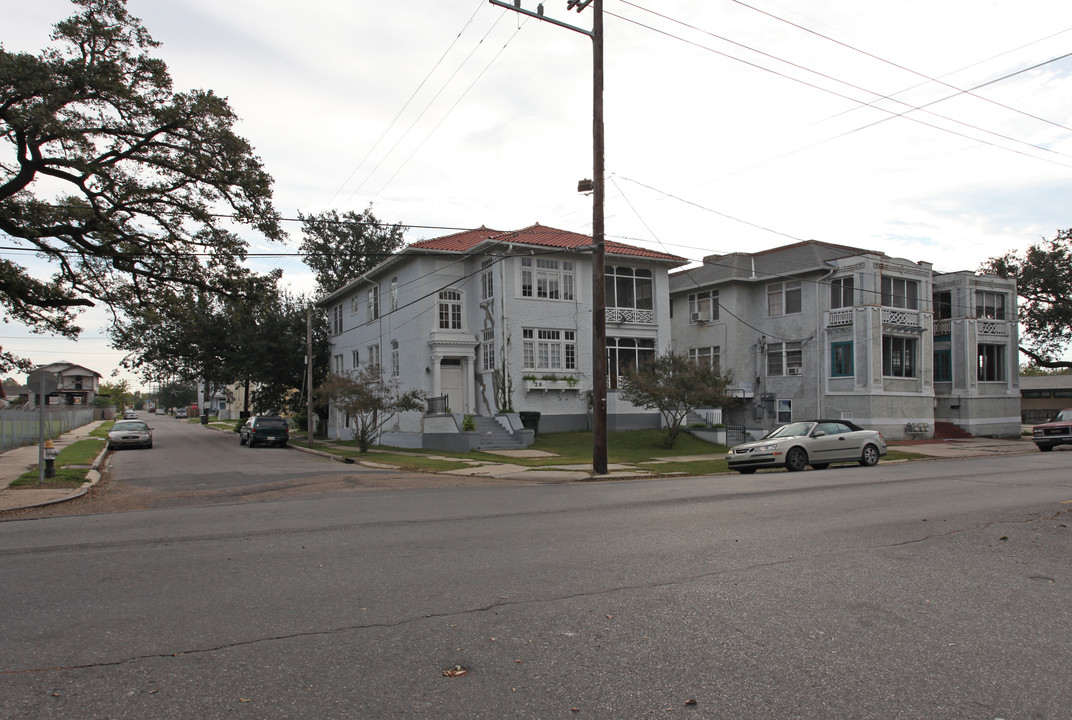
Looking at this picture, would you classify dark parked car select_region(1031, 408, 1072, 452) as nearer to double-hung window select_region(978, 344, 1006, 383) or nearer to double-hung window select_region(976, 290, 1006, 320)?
double-hung window select_region(978, 344, 1006, 383)

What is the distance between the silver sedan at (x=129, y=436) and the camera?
3469 centimetres

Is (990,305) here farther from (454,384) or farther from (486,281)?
(454,384)

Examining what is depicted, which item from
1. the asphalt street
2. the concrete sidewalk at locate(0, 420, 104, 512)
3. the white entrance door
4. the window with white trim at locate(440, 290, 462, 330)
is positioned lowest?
the concrete sidewalk at locate(0, 420, 104, 512)

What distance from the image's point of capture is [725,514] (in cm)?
1037

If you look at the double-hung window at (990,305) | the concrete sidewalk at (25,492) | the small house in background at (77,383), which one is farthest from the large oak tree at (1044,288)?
the small house in background at (77,383)

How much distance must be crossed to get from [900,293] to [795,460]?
20995 mm

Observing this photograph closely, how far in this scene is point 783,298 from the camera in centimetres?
3772

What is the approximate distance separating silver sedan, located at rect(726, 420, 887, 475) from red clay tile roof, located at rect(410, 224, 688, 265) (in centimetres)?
1435

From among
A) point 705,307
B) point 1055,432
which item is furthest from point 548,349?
point 1055,432

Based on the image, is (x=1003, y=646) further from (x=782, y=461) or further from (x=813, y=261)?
(x=813, y=261)

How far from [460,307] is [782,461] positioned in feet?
59.2

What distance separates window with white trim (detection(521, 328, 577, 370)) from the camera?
30.9 m

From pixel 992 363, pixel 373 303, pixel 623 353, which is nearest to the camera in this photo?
pixel 623 353

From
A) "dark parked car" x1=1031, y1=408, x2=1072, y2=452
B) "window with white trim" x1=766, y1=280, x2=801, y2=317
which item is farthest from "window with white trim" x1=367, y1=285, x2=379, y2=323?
"dark parked car" x1=1031, y1=408, x2=1072, y2=452
